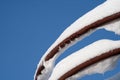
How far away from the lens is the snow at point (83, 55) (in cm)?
160

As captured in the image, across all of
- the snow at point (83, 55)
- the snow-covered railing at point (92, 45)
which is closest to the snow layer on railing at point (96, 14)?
the snow-covered railing at point (92, 45)

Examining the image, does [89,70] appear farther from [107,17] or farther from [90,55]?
[107,17]

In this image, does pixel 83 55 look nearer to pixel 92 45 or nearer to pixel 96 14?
pixel 92 45

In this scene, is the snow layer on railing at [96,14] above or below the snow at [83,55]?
above

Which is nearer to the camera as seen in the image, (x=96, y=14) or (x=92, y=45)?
(x=96, y=14)

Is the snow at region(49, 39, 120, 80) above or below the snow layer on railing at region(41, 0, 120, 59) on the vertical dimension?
below

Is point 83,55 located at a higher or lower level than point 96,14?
lower

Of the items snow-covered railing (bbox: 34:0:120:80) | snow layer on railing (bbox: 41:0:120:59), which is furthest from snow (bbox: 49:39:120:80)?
snow layer on railing (bbox: 41:0:120:59)

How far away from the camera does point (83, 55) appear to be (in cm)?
163

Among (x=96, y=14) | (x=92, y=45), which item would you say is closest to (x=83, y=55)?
(x=92, y=45)

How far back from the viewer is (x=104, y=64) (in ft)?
5.37

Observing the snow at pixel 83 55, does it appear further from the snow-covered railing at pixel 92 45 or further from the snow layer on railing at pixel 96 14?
the snow layer on railing at pixel 96 14

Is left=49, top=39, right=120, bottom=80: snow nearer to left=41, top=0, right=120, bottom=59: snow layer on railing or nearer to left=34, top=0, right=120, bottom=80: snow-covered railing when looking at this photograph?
left=34, top=0, right=120, bottom=80: snow-covered railing

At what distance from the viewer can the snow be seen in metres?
1.60
